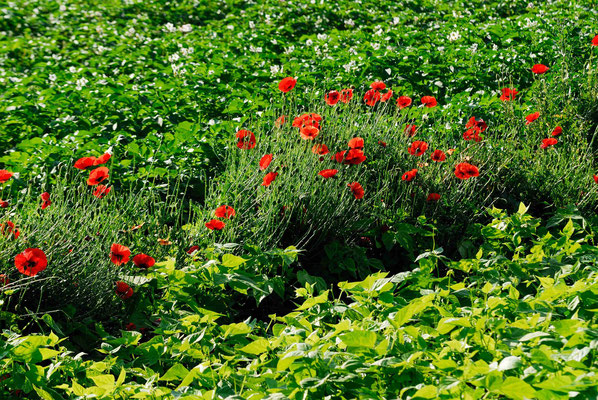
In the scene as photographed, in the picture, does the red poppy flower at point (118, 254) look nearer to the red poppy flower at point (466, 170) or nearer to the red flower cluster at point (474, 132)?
the red poppy flower at point (466, 170)

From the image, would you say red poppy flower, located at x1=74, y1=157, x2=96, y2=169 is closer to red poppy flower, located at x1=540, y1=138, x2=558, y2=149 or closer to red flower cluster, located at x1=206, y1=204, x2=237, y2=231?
red flower cluster, located at x1=206, y1=204, x2=237, y2=231

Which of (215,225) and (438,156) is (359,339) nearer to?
(215,225)

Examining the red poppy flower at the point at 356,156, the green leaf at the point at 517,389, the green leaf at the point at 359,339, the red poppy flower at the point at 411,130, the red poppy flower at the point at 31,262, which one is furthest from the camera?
the red poppy flower at the point at 411,130

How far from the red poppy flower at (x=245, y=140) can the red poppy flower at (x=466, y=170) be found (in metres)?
1.14

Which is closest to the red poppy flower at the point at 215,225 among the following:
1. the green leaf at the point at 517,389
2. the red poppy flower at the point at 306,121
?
the red poppy flower at the point at 306,121

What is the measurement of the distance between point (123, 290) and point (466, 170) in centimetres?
184

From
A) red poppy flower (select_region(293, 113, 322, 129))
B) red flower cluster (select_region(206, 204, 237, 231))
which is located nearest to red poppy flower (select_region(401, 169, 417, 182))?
red poppy flower (select_region(293, 113, 322, 129))

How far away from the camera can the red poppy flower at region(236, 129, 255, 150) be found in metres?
3.42

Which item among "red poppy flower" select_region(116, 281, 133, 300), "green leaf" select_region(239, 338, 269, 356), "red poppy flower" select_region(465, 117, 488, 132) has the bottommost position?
"red poppy flower" select_region(116, 281, 133, 300)

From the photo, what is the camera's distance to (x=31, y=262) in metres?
2.40

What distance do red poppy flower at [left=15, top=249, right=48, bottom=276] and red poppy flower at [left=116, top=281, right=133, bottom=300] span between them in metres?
0.38

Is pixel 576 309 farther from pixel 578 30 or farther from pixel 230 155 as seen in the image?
pixel 578 30

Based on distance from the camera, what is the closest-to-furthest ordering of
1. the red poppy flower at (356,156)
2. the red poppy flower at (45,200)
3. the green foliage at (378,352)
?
the green foliage at (378,352), the red poppy flower at (45,200), the red poppy flower at (356,156)

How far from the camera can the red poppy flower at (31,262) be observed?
239 cm
